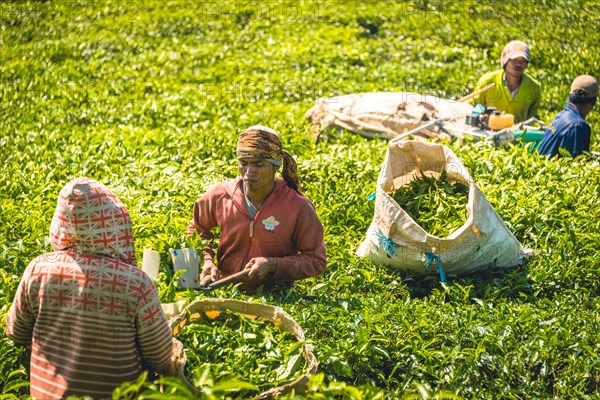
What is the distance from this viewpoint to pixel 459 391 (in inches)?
143

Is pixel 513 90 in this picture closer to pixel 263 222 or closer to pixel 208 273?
pixel 263 222

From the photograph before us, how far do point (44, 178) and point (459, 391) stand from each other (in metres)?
4.43

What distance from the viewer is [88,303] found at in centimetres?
278

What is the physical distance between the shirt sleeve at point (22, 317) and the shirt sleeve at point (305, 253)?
60.7 inches

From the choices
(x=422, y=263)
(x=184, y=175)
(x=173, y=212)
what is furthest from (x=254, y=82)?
(x=422, y=263)

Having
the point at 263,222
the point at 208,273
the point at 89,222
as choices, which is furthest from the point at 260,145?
the point at 89,222

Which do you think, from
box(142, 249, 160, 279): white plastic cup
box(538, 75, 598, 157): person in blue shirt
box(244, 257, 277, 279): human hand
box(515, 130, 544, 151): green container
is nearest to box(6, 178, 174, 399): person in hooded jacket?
box(142, 249, 160, 279): white plastic cup

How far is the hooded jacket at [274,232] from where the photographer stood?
425 cm

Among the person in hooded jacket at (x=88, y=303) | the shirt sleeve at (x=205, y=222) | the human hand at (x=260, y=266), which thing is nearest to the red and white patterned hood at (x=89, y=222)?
the person in hooded jacket at (x=88, y=303)

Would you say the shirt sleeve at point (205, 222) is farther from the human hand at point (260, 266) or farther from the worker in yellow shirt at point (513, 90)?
the worker in yellow shirt at point (513, 90)

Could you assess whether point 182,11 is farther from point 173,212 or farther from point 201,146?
point 173,212

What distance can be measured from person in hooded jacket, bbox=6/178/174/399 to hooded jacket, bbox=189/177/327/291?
1.42 m

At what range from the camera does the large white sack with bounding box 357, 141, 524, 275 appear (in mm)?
4629

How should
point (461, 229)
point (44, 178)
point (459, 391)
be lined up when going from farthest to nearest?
point (44, 178) < point (461, 229) < point (459, 391)
